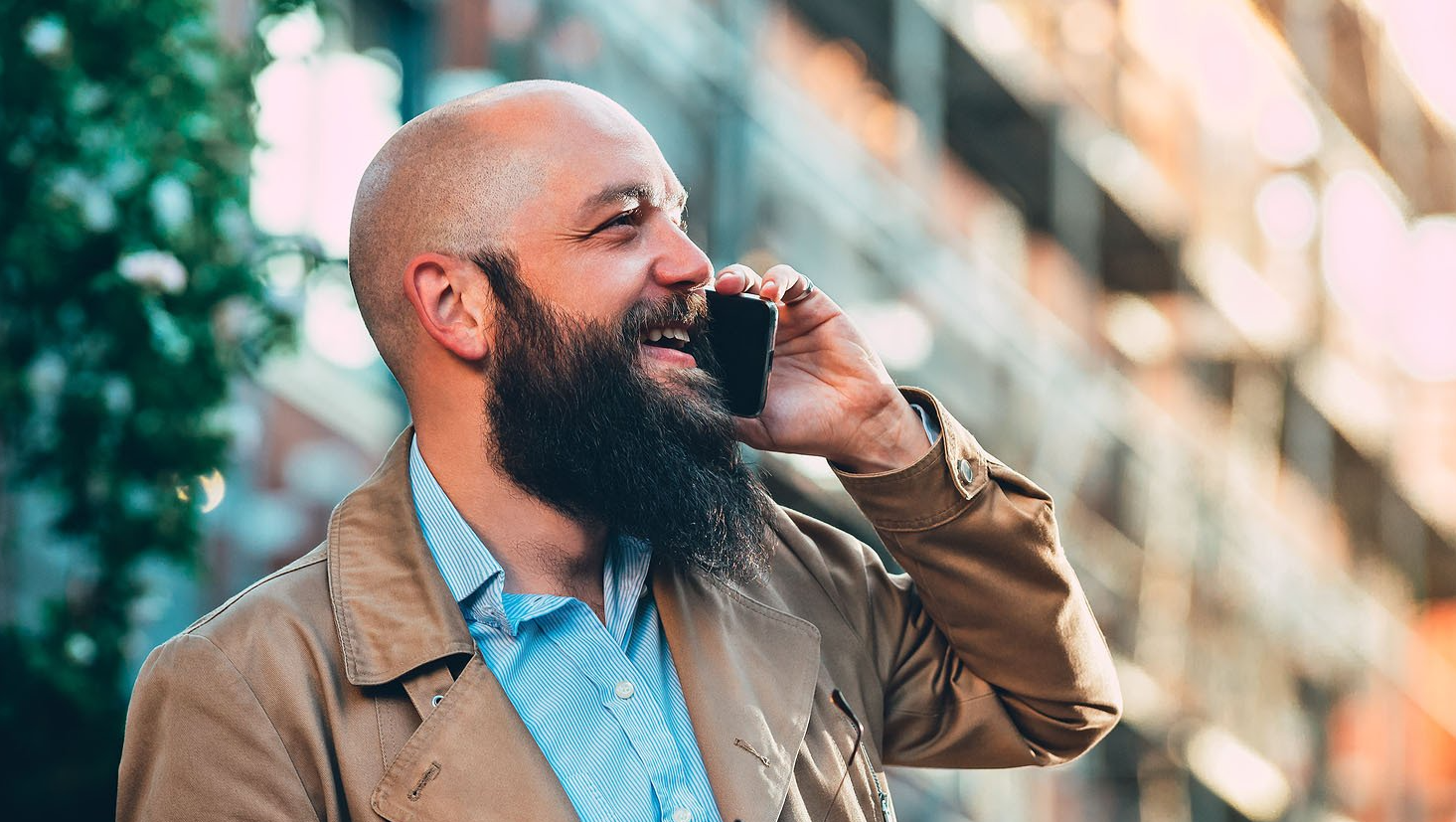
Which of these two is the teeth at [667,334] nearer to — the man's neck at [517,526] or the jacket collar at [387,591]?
the man's neck at [517,526]

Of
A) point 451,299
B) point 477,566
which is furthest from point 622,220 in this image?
point 477,566

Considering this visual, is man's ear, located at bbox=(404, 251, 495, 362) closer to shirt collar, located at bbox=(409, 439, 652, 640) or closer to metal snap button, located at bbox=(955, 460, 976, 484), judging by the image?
shirt collar, located at bbox=(409, 439, 652, 640)

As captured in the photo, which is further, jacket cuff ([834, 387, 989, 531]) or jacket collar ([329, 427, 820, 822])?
jacket cuff ([834, 387, 989, 531])

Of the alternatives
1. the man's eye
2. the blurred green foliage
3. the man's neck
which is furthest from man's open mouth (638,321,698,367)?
the blurred green foliage

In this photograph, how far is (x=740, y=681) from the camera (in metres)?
2.20

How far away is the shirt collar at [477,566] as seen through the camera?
7.00 ft

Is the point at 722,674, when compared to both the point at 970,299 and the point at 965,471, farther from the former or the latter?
the point at 970,299

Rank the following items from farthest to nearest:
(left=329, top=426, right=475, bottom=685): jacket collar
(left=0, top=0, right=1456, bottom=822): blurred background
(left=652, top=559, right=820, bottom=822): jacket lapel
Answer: (left=0, top=0, right=1456, bottom=822): blurred background, (left=652, top=559, right=820, bottom=822): jacket lapel, (left=329, top=426, right=475, bottom=685): jacket collar

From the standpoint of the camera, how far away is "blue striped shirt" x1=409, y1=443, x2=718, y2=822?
2.03 metres

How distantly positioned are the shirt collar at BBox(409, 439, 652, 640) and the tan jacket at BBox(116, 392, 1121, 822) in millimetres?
32

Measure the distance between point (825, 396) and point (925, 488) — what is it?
0.20 m

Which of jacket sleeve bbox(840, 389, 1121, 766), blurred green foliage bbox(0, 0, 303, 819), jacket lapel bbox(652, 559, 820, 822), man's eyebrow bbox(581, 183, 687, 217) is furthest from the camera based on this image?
blurred green foliage bbox(0, 0, 303, 819)

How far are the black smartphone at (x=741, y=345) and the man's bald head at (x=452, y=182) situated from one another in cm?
28

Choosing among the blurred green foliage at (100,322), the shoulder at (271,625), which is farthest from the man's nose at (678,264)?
the blurred green foliage at (100,322)
